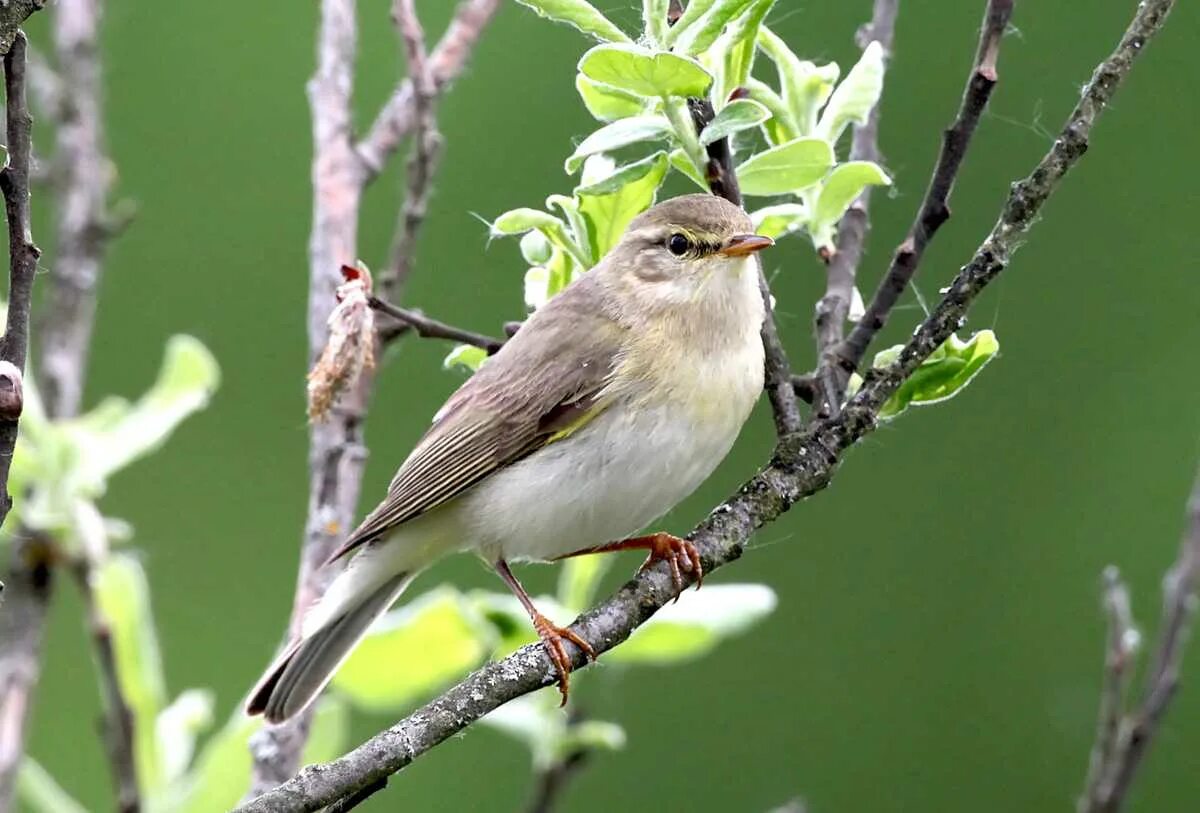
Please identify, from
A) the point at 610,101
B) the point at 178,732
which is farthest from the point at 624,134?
the point at 178,732

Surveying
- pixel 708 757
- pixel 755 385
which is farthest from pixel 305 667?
pixel 708 757

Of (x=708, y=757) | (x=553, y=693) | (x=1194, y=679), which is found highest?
(x=553, y=693)

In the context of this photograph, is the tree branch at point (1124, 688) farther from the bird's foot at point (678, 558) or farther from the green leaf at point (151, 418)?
the green leaf at point (151, 418)

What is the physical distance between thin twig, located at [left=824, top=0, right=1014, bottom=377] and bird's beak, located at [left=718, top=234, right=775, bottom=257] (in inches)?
12.0

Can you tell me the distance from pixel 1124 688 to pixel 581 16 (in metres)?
1.47

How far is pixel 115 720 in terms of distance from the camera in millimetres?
2389

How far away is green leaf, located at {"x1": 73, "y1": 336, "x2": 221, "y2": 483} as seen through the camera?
2.68 meters

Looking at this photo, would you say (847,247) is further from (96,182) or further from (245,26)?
(245,26)

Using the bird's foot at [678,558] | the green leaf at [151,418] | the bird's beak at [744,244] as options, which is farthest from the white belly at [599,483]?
the green leaf at [151,418]

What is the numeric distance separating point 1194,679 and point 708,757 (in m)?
1.89

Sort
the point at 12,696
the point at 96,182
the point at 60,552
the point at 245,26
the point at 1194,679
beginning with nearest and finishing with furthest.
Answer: the point at 12,696 → the point at 60,552 → the point at 96,182 → the point at 1194,679 → the point at 245,26

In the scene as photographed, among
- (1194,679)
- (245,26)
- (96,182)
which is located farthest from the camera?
(245,26)

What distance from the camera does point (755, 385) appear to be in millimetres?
2678

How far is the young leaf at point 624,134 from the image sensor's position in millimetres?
1937
